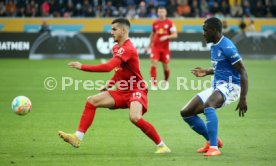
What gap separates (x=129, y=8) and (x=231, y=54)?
2578 cm

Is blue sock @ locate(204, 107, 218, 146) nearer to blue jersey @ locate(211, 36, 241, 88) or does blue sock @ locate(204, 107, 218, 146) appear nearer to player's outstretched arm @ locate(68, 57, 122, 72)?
blue jersey @ locate(211, 36, 241, 88)

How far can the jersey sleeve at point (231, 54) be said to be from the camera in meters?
9.34

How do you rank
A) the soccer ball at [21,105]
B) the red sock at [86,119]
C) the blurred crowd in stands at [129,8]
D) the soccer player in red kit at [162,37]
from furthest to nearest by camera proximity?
the blurred crowd in stands at [129,8] < the soccer player in red kit at [162,37] < the soccer ball at [21,105] < the red sock at [86,119]

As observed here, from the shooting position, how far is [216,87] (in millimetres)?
9680

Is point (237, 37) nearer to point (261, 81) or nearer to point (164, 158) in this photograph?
point (261, 81)

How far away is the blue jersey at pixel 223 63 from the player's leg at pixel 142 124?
3.82 ft

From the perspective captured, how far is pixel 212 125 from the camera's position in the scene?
9406 mm

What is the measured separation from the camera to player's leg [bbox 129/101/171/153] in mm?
9430

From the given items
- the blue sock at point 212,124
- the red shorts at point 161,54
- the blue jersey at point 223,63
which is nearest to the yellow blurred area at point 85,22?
the red shorts at point 161,54

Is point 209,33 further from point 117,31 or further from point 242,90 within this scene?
point 117,31

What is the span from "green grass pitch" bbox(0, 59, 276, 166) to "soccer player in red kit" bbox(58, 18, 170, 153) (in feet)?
1.17

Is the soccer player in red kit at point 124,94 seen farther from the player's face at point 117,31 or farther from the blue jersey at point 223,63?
the blue jersey at point 223,63

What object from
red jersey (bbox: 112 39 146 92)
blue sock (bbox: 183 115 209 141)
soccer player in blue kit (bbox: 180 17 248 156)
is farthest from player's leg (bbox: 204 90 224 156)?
red jersey (bbox: 112 39 146 92)

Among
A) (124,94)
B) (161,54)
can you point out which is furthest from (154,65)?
(124,94)
